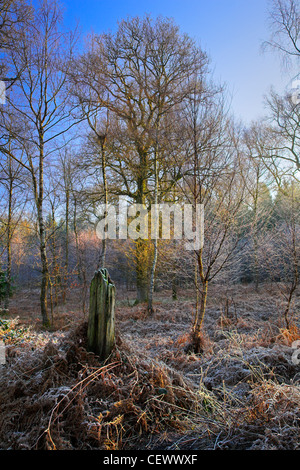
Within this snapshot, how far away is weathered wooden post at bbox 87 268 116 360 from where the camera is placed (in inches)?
108

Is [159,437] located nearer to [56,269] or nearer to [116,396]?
[116,396]

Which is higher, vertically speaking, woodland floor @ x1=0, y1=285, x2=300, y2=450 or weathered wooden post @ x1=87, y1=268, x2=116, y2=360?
weathered wooden post @ x1=87, y1=268, x2=116, y2=360

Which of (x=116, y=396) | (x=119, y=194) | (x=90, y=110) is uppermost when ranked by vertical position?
(x=90, y=110)

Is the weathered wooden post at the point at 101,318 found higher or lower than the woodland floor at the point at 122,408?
higher

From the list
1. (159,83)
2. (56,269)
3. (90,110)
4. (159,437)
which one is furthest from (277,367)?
(159,83)

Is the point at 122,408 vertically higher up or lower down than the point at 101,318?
lower down

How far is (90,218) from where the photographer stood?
14492mm

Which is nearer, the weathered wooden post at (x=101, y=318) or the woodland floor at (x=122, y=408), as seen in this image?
the woodland floor at (x=122, y=408)

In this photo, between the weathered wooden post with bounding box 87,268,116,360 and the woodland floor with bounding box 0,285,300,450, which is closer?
the woodland floor with bounding box 0,285,300,450

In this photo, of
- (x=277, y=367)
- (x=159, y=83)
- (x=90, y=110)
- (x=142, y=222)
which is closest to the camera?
(x=277, y=367)

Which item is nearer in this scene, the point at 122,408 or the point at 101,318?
the point at 122,408

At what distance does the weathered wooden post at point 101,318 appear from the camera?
8.98ft

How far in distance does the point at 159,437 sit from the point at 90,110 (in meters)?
10.0

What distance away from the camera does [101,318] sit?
279cm
